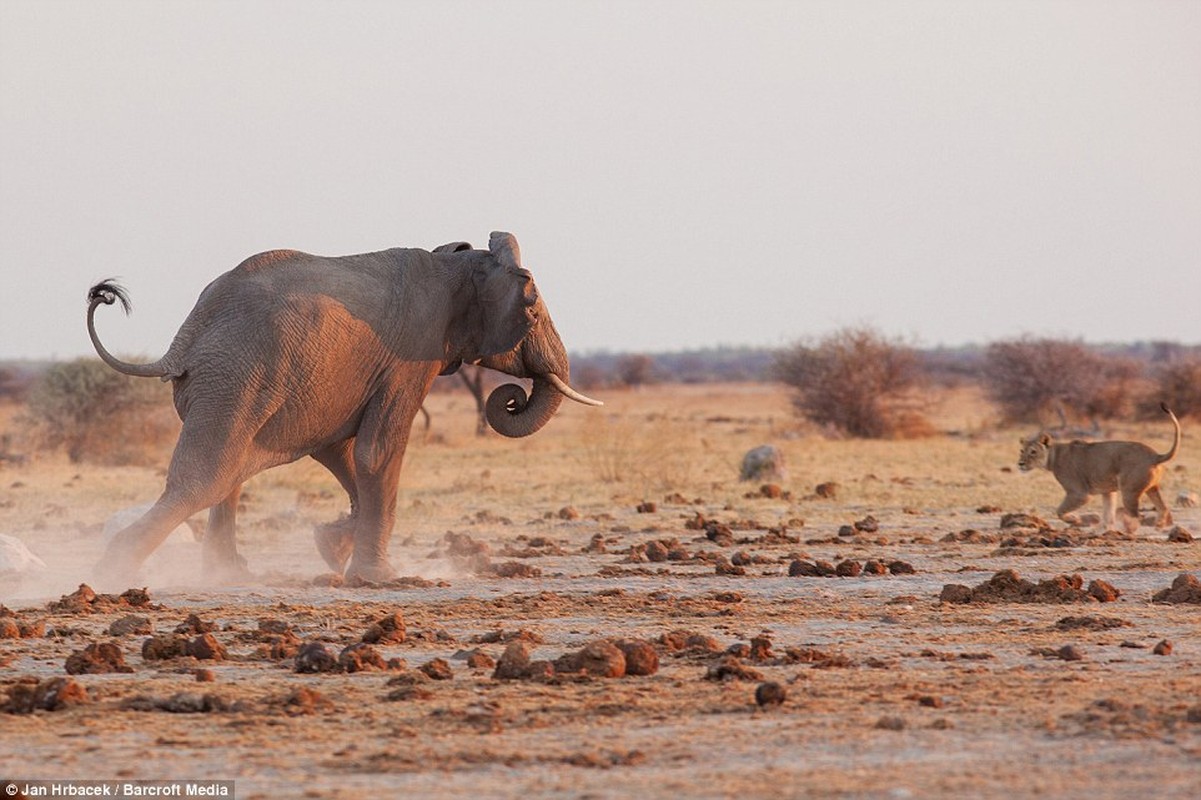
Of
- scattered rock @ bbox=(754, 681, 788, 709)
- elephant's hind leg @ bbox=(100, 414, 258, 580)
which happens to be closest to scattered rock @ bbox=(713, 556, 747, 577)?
elephant's hind leg @ bbox=(100, 414, 258, 580)

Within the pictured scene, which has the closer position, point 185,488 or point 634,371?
point 185,488

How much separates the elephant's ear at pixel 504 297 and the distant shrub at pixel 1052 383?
3188cm

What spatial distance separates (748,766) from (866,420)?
31.4 meters

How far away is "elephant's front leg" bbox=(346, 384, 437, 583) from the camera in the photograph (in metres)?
12.4

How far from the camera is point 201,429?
454 inches

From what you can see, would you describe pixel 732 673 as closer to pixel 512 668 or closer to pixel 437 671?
pixel 512 668

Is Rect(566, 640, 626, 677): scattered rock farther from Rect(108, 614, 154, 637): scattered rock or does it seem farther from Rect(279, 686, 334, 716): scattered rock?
Rect(108, 614, 154, 637): scattered rock

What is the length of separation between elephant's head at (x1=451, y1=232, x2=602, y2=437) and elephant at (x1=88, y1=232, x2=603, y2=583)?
11 millimetres

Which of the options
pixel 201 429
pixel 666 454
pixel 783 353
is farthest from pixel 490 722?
pixel 783 353

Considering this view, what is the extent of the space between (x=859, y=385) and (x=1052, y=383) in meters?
8.30

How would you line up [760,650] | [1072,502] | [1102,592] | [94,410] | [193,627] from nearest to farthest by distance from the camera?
[760,650] < [193,627] < [1102,592] < [1072,502] < [94,410]

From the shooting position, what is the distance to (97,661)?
8539 mm

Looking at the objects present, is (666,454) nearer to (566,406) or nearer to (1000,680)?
(1000,680)

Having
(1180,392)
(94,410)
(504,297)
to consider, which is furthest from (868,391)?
(504,297)
